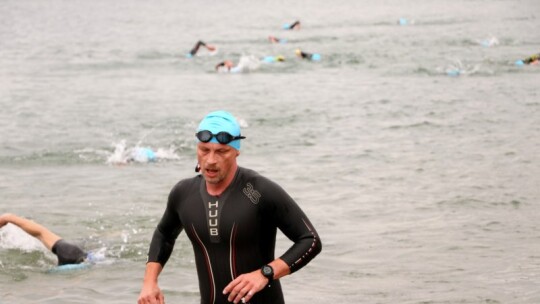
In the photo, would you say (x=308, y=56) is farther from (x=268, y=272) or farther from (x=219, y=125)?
(x=268, y=272)

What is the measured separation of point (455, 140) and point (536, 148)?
65.7 inches

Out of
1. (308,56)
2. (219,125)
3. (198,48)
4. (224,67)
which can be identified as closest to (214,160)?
(219,125)

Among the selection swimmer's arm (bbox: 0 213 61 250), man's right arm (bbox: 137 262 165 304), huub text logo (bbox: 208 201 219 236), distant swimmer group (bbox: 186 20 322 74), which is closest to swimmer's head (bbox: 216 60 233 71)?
distant swimmer group (bbox: 186 20 322 74)

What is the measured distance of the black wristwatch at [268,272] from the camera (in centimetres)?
486

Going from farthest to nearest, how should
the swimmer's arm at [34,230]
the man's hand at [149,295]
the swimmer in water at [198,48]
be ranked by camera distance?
the swimmer in water at [198,48] → the swimmer's arm at [34,230] → the man's hand at [149,295]

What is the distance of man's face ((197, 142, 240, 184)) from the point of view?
4.97 metres

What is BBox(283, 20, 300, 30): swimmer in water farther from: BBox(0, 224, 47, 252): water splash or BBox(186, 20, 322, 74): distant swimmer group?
BBox(0, 224, 47, 252): water splash

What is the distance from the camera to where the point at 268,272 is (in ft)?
16.0

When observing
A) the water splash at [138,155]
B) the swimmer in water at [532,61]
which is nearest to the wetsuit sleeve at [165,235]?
the water splash at [138,155]

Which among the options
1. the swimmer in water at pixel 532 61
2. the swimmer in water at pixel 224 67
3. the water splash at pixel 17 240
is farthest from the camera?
the swimmer in water at pixel 224 67

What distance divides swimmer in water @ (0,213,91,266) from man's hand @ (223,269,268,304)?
683 cm

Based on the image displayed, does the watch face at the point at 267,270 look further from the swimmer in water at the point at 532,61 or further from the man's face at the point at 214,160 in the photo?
the swimmer in water at the point at 532,61

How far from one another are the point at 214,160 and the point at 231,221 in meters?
0.33

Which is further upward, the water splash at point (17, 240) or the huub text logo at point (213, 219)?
the huub text logo at point (213, 219)
